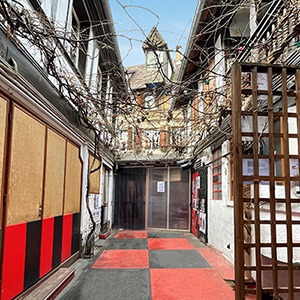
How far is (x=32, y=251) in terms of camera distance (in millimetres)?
3400

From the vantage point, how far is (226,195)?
Answer: 5.50m

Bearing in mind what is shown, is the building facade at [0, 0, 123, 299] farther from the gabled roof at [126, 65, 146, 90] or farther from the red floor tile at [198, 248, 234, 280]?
the gabled roof at [126, 65, 146, 90]

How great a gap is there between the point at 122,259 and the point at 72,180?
6.57 feet

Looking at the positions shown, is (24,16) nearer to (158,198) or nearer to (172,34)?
(172,34)

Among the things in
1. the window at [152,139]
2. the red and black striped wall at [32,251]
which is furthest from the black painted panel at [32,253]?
the window at [152,139]

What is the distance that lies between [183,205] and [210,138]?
4.19 m

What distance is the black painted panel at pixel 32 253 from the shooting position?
10.7ft

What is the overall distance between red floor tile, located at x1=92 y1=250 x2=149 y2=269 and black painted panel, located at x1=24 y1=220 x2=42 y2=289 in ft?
5.55

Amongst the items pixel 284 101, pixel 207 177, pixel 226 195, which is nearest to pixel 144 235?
pixel 207 177

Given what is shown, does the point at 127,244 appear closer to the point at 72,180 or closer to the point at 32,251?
Result: the point at 72,180

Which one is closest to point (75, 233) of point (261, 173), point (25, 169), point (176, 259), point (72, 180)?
point (72, 180)

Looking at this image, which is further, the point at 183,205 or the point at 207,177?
the point at 183,205

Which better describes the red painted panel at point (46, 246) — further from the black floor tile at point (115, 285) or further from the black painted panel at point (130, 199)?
the black painted panel at point (130, 199)

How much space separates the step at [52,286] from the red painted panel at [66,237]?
1.49 feet
